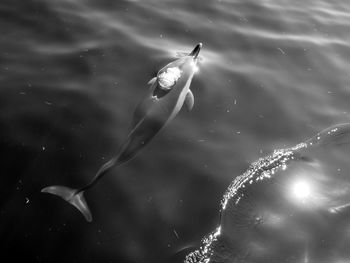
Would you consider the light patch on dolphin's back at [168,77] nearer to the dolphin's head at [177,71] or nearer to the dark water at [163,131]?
the dolphin's head at [177,71]

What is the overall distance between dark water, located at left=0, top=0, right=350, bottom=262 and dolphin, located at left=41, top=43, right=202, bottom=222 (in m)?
0.22

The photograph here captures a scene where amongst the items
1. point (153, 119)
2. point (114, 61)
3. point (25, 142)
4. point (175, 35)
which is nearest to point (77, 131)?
point (25, 142)

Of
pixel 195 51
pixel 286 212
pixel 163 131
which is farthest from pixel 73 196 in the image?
pixel 195 51

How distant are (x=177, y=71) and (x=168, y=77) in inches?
17.0

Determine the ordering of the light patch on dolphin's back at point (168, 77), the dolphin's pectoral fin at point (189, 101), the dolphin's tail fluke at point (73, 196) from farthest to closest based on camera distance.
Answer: the dolphin's pectoral fin at point (189, 101)
the light patch on dolphin's back at point (168, 77)
the dolphin's tail fluke at point (73, 196)

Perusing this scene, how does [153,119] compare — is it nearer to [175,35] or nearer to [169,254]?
[169,254]

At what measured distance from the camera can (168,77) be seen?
8727 mm

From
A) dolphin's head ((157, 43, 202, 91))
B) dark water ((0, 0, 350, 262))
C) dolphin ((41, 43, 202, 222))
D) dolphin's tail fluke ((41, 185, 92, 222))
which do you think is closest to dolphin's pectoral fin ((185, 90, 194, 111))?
dolphin ((41, 43, 202, 222))

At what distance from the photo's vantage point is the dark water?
6.46 m

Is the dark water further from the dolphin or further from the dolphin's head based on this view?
the dolphin's head

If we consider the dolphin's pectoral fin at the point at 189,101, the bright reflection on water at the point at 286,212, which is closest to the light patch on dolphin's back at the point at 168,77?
the dolphin's pectoral fin at the point at 189,101

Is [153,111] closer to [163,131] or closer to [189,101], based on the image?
[163,131]

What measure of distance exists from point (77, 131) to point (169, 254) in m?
2.91

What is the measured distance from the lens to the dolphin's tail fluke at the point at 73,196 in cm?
645
